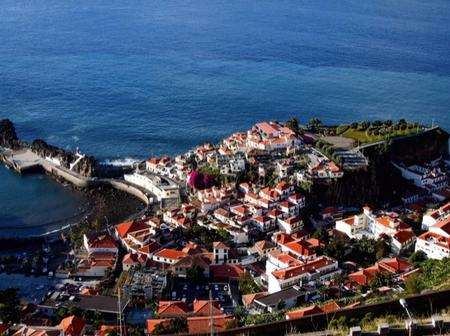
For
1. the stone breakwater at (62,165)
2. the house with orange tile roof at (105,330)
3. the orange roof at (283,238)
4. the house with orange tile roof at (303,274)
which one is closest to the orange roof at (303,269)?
the house with orange tile roof at (303,274)

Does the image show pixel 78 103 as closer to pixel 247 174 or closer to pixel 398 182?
pixel 247 174

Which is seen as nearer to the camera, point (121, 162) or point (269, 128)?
point (269, 128)

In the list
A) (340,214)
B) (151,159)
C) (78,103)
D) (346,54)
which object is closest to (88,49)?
(78,103)

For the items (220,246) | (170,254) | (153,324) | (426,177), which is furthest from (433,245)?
(153,324)

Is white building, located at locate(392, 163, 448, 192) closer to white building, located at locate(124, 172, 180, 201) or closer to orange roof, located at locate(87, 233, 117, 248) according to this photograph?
white building, located at locate(124, 172, 180, 201)

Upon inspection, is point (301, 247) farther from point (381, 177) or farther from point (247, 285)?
point (381, 177)

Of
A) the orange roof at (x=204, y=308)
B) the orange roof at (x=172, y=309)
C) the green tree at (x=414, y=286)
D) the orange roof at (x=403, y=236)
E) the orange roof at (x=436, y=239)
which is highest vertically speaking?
the green tree at (x=414, y=286)

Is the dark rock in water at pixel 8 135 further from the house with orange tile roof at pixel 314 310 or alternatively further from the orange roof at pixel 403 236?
the house with orange tile roof at pixel 314 310
